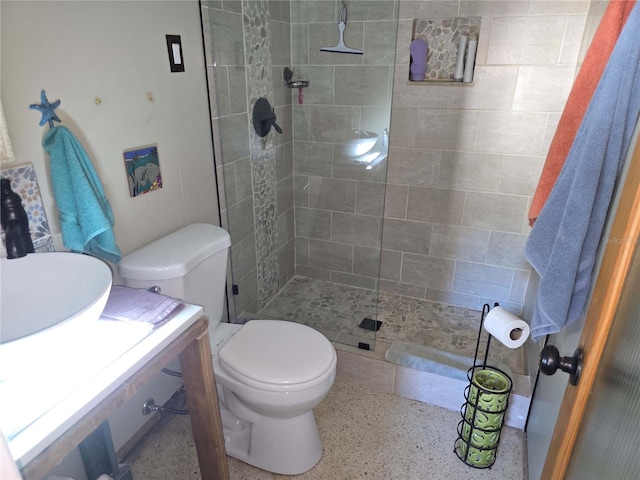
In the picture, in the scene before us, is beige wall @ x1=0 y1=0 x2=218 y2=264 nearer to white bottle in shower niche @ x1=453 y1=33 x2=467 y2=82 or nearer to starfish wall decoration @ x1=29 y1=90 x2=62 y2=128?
starfish wall decoration @ x1=29 y1=90 x2=62 y2=128

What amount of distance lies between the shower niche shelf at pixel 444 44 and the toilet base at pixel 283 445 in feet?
5.94

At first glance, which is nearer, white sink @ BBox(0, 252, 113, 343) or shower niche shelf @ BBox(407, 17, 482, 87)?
white sink @ BBox(0, 252, 113, 343)

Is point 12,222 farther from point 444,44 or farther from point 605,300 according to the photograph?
point 444,44

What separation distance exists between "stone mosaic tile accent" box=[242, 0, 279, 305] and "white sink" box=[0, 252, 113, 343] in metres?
1.37

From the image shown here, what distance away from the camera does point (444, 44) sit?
2295 millimetres

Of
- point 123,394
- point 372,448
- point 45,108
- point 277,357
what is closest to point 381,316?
point 372,448

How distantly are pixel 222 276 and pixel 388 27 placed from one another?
1568 millimetres

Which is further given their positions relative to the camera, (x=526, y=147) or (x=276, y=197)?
(x=276, y=197)

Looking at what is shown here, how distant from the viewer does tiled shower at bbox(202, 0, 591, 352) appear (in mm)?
2133

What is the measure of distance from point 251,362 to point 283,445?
0.39m

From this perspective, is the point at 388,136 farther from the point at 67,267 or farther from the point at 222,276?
the point at 67,267

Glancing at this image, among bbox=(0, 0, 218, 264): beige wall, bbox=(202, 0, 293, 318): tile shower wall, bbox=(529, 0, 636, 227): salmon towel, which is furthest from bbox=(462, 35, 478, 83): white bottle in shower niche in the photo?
bbox=(0, 0, 218, 264): beige wall

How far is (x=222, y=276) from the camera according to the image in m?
1.82

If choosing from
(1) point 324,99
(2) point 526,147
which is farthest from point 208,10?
(2) point 526,147
